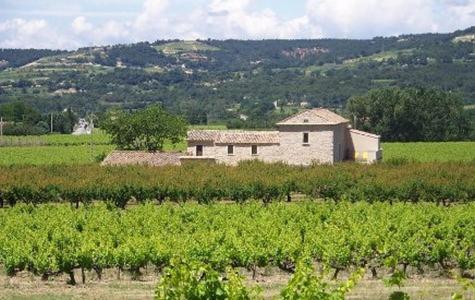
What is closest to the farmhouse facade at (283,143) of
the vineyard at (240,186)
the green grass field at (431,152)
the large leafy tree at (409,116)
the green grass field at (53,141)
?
the vineyard at (240,186)

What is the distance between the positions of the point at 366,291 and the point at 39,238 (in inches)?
431

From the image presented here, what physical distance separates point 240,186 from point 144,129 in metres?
22.9

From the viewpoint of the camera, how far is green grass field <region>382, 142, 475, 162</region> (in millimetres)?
71906

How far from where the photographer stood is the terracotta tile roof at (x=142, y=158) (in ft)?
195

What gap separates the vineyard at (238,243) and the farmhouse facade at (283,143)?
25.5m

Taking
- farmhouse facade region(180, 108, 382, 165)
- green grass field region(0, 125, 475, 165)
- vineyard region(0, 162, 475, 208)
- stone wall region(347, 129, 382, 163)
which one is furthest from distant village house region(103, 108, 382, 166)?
vineyard region(0, 162, 475, 208)

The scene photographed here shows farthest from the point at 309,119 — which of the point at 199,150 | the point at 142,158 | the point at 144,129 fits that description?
the point at 144,129

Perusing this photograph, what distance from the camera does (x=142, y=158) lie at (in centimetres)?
5994

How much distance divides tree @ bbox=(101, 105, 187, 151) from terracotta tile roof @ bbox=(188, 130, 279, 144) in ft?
27.7

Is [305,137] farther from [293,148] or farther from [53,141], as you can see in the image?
[53,141]

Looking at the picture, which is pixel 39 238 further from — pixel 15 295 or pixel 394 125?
pixel 394 125

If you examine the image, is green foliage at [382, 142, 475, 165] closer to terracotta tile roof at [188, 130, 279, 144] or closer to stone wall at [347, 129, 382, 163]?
stone wall at [347, 129, 382, 163]

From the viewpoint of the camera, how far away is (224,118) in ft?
544

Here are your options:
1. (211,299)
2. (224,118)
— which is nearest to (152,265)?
(211,299)
